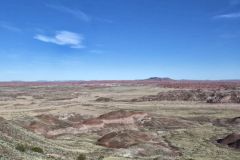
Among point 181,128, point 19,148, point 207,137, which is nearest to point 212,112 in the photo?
point 181,128

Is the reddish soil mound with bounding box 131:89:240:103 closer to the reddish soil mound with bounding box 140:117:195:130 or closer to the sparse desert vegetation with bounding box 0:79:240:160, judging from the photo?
the sparse desert vegetation with bounding box 0:79:240:160

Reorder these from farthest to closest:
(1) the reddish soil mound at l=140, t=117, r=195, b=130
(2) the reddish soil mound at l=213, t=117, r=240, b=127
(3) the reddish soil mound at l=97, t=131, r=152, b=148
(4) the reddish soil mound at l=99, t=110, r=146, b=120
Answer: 1. (4) the reddish soil mound at l=99, t=110, r=146, b=120
2. (2) the reddish soil mound at l=213, t=117, r=240, b=127
3. (1) the reddish soil mound at l=140, t=117, r=195, b=130
4. (3) the reddish soil mound at l=97, t=131, r=152, b=148

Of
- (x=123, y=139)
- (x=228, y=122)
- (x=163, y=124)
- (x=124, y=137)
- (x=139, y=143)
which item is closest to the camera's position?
(x=139, y=143)

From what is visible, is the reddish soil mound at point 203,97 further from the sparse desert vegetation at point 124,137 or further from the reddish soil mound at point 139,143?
the reddish soil mound at point 139,143

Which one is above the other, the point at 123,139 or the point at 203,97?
the point at 203,97

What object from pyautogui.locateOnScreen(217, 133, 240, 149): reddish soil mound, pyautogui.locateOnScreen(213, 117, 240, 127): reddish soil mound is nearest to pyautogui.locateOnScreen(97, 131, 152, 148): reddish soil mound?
pyautogui.locateOnScreen(217, 133, 240, 149): reddish soil mound

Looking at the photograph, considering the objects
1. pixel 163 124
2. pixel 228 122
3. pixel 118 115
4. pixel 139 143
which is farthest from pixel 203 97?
pixel 139 143

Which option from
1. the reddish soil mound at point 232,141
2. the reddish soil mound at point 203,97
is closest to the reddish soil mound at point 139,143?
the reddish soil mound at point 232,141

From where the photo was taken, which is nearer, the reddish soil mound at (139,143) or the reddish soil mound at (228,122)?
the reddish soil mound at (139,143)

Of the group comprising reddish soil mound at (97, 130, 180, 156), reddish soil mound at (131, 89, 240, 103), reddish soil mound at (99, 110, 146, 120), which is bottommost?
reddish soil mound at (97, 130, 180, 156)

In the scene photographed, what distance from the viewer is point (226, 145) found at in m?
50.5

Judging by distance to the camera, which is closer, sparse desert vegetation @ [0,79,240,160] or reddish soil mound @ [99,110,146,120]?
sparse desert vegetation @ [0,79,240,160]

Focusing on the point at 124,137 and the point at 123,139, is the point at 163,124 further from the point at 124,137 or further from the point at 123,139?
the point at 123,139

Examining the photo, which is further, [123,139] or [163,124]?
[163,124]
